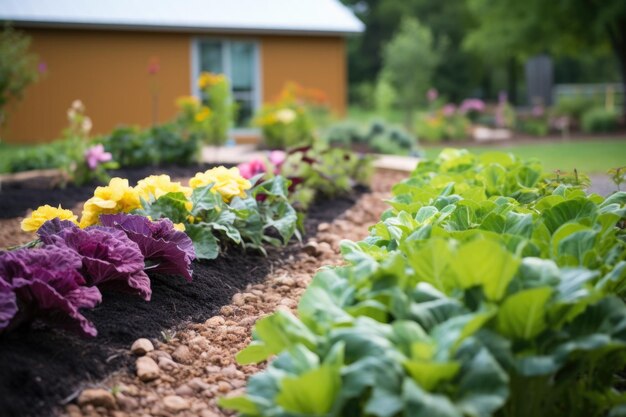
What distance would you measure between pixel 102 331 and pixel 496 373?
1.53 m

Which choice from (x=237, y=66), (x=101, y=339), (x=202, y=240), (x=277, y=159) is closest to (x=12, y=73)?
(x=237, y=66)

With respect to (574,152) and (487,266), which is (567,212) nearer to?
(487,266)

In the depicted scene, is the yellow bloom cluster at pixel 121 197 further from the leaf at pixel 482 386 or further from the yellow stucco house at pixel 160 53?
the yellow stucco house at pixel 160 53

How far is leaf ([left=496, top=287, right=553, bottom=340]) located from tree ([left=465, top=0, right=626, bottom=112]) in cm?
1576

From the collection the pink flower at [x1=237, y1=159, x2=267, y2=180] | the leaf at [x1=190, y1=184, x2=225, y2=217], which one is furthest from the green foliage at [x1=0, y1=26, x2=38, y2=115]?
the leaf at [x1=190, y1=184, x2=225, y2=217]

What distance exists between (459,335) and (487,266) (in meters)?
0.25

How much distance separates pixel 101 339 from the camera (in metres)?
2.54

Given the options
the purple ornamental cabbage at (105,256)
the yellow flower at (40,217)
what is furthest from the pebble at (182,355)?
the yellow flower at (40,217)

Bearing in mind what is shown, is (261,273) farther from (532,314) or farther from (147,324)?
(532,314)

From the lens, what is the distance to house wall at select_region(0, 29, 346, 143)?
1341 centimetres

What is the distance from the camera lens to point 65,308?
231cm

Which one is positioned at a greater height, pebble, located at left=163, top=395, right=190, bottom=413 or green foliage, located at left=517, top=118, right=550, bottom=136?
pebble, located at left=163, top=395, right=190, bottom=413

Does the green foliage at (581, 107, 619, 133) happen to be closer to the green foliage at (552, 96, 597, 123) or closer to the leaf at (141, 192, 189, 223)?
the green foliage at (552, 96, 597, 123)

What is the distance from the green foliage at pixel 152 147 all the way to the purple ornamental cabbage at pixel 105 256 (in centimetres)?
435
